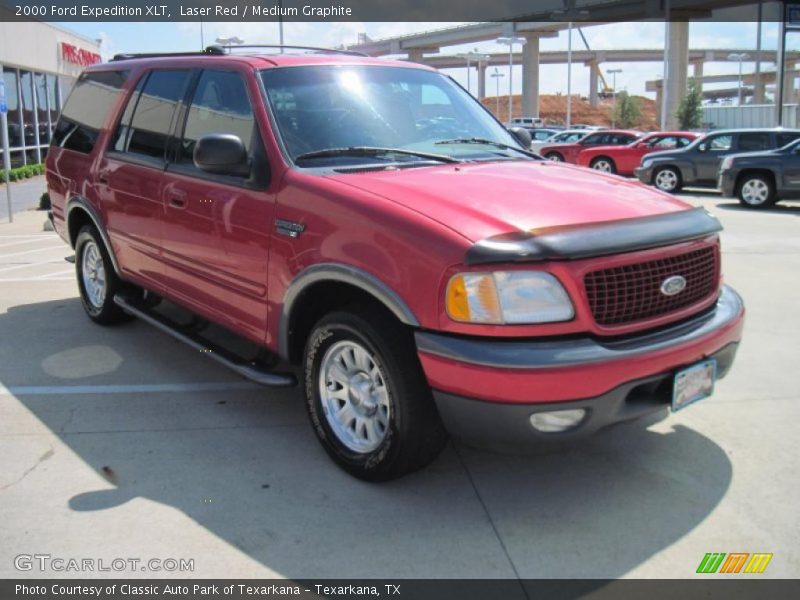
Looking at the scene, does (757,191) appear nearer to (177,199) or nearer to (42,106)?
(177,199)

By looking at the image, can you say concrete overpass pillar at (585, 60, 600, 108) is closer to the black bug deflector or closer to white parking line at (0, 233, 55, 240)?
white parking line at (0, 233, 55, 240)

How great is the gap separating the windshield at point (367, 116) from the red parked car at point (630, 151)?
58.4 ft

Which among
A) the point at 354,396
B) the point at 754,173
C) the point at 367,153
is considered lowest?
the point at 354,396

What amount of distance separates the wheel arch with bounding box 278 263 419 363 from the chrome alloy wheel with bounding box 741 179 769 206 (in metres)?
13.5

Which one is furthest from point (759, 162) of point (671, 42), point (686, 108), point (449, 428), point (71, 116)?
point (671, 42)

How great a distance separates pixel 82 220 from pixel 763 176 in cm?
1305

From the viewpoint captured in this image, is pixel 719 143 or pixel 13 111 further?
pixel 13 111

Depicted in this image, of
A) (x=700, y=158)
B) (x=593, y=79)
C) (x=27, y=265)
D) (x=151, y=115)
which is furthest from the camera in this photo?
(x=593, y=79)

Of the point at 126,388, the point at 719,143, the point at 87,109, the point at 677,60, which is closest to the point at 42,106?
the point at 719,143

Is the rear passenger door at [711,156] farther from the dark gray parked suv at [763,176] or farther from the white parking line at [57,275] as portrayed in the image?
the white parking line at [57,275]

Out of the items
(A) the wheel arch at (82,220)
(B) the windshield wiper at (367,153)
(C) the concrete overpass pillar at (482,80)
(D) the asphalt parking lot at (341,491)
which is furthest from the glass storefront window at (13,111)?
(C) the concrete overpass pillar at (482,80)

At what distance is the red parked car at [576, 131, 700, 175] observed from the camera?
71.4 ft

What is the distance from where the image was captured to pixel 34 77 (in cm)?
2723

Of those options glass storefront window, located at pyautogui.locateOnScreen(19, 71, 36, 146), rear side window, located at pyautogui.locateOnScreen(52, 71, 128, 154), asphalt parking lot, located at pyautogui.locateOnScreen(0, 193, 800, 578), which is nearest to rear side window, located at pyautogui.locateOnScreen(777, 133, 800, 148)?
asphalt parking lot, located at pyautogui.locateOnScreen(0, 193, 800, 578)
